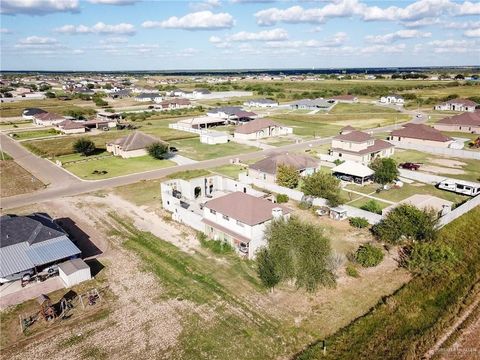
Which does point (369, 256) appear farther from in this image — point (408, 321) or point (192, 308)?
point (192, 308)

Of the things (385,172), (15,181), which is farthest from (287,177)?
(15,181)

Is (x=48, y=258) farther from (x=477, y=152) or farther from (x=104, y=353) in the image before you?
(x=477, y=152)

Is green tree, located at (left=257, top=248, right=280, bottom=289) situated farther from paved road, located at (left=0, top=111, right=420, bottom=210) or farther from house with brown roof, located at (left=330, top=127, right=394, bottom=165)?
house with brown roof, located at (left=330, top=127, right=394, bottom=165)

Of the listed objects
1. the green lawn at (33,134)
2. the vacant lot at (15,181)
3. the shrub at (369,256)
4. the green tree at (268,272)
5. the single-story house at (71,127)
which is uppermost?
the green tree at (268,272)

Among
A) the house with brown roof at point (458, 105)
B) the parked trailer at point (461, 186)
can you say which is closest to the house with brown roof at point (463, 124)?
the house with brown roof at point (458, 105)

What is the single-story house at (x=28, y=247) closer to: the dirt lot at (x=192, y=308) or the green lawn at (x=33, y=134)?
the dirt lot at (x=192, y=308)
